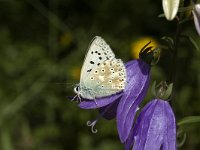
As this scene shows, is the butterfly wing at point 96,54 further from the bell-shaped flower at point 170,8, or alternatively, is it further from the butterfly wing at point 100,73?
the bell-shaped flower at point 170,8

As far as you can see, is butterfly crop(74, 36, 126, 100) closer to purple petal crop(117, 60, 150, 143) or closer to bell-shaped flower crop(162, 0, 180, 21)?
purple petal crop(117, 60, 150, 143)

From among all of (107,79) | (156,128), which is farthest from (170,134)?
(107,79)

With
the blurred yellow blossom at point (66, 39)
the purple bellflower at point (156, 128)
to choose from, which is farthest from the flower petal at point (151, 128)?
the blurred yellow blossom at point (66, 39)

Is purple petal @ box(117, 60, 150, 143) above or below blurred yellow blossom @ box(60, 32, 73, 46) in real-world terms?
below

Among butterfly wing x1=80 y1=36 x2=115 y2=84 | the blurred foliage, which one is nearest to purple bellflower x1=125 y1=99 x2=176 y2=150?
butterfly wing x1=80 y1=36 x2=115 y2=84

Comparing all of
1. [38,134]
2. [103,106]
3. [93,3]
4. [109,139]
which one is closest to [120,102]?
[103,106]

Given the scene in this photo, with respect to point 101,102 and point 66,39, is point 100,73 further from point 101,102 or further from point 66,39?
point 66,39
